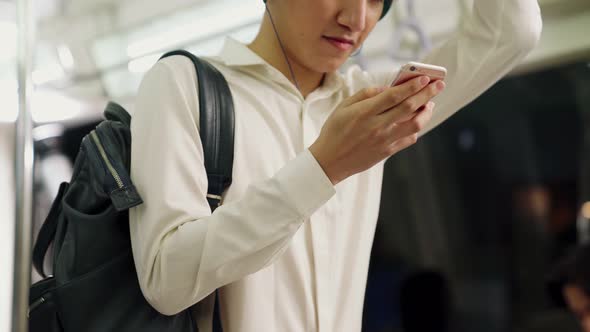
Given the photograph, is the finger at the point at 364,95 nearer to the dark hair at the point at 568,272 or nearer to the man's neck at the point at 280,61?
the man's neck at the point at 280,61

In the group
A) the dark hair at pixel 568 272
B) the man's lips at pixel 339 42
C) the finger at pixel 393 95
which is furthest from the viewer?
the dark hair at pixel 568 272

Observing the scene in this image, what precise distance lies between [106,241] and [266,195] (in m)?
0.23

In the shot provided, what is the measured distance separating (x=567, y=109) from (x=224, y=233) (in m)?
1.92

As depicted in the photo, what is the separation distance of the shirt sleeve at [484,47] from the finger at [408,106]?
0.30m

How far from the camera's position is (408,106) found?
588mm

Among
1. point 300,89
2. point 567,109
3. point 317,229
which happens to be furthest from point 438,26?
point 317,229

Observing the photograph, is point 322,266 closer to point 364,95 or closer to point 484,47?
point 364,95

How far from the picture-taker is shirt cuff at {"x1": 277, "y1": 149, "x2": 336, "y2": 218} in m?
0.60

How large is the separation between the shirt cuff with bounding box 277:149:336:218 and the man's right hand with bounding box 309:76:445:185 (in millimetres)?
11

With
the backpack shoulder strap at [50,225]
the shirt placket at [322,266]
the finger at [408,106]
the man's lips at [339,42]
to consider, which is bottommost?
the shirt placket at [322,266]

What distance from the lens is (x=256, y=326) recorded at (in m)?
0.73

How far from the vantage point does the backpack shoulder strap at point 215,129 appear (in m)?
0.73

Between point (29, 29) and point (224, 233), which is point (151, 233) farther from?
point (29, 29)

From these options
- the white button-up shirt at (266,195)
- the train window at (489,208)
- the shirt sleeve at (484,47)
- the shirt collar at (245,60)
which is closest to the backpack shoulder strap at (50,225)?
the white button-up shirt at (266,195)
